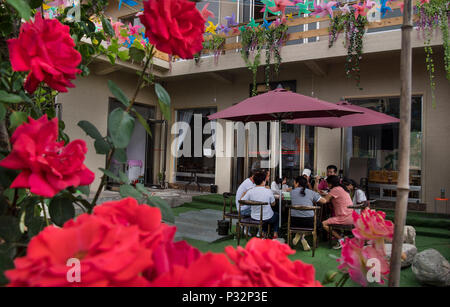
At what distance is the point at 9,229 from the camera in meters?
0.72

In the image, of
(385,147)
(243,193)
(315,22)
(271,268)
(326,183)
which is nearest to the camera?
(271,268)

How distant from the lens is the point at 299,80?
908cm

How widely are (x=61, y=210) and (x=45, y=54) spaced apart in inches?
13.5

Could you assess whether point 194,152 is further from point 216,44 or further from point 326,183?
point 326,183

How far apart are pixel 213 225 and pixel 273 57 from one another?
14.8 ft

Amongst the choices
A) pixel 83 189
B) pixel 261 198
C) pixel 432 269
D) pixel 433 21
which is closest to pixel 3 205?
pixel 83 189

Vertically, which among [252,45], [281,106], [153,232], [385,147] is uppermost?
[252,45]

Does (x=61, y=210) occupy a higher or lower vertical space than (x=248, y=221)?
higher

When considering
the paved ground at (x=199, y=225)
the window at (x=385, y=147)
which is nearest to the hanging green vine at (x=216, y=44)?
the window at (x=385, y=147)

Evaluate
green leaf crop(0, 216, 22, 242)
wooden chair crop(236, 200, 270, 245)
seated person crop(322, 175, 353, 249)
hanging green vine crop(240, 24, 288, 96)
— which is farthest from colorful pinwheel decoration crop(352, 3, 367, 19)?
green leaf crop(0, 216, 22, 242)

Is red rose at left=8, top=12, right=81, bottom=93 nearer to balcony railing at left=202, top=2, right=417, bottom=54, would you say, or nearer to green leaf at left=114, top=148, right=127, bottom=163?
green leaf at left=114, top=148, right=127, bottom=163

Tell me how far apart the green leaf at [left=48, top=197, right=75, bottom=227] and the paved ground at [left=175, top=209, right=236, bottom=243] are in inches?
184
